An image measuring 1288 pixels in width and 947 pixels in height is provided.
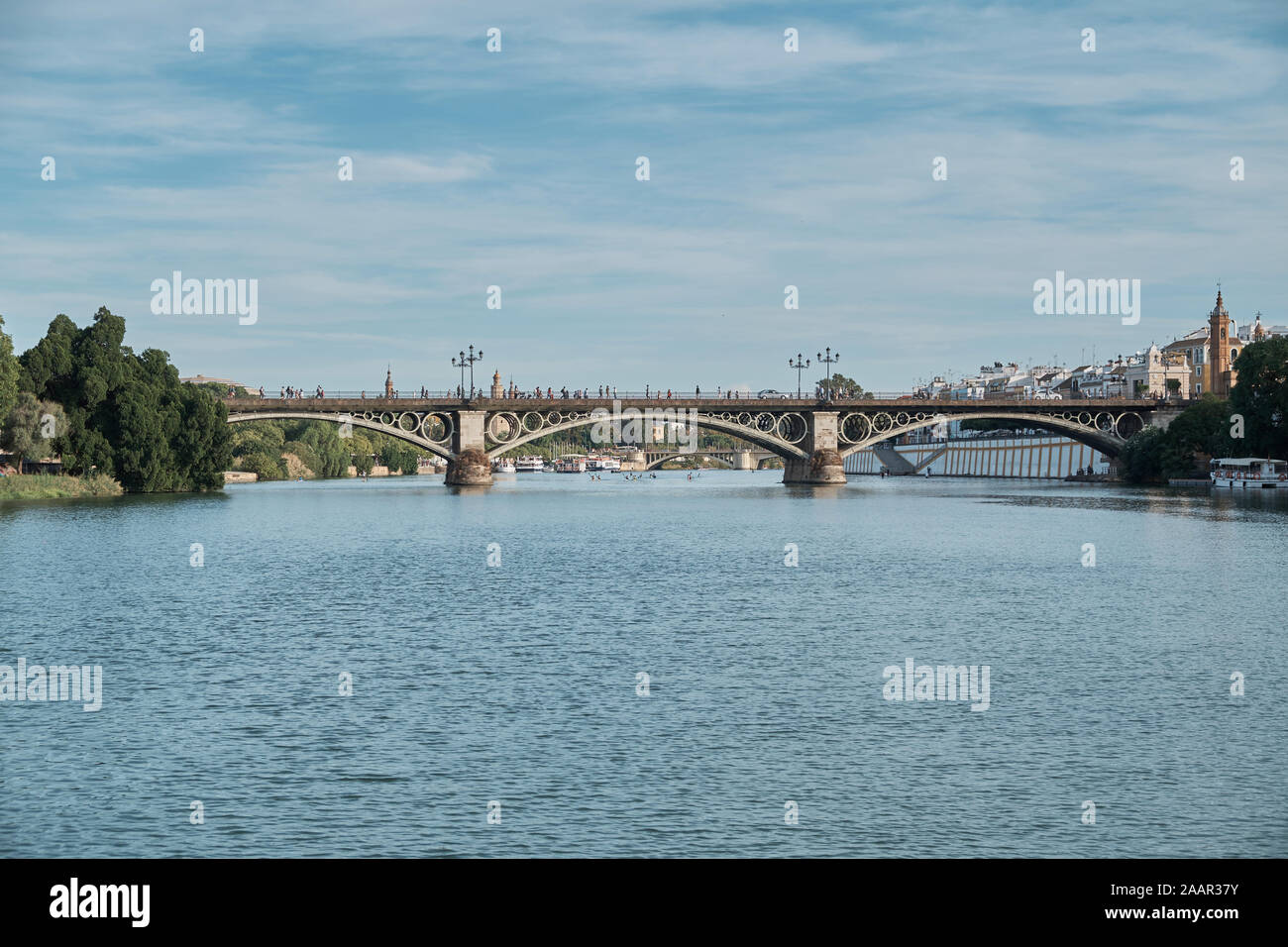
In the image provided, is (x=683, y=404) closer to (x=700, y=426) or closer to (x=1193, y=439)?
(x=700, y=426)

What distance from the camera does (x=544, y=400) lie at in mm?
127688

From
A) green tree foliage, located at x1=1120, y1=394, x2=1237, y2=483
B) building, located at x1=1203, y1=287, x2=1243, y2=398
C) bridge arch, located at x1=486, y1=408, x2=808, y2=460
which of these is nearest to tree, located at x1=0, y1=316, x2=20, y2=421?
bridge arch, located at x1=486, y1=408, x2=808, y2=460

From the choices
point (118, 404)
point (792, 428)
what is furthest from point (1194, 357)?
point (118, 404)

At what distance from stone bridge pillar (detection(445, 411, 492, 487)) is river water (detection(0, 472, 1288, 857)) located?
240 feet

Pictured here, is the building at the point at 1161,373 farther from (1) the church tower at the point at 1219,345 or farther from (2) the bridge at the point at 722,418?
(2) the bridge at the point at 722,418

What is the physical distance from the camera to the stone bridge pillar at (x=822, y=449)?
13462cm

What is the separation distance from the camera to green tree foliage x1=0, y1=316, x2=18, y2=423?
8112 cm

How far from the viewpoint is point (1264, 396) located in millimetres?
106000

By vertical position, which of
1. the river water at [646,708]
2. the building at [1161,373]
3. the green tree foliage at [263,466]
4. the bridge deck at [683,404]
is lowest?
the river water at [646,708]

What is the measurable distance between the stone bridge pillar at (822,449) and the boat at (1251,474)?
119ft

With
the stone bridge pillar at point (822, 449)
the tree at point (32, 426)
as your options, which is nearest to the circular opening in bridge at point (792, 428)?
the stone bridge pillar at point (822, 449)
